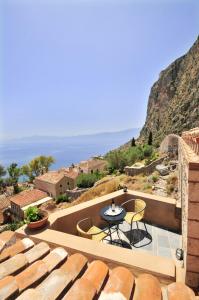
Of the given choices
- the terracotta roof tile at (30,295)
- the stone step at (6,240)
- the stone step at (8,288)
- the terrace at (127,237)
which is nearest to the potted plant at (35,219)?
the terrace at (127,237)

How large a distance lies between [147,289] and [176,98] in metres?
55.3

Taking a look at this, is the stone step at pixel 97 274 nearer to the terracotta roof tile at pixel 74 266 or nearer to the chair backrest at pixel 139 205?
the terracotta roof tile at pixel 74 266

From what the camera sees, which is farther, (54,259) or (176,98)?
(176,98)

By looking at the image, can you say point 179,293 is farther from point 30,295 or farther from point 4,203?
point 4,203

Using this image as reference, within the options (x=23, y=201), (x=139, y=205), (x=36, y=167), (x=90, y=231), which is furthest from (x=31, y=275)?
(x=36, y=167)

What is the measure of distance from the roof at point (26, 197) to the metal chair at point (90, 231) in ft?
88.8

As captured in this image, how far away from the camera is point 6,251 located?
249cm

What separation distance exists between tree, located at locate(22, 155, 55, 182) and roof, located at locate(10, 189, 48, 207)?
17.0 metres

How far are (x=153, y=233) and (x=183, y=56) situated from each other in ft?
206

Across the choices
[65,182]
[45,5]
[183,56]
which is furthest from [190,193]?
[183,56]

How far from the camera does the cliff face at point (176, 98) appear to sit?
1684 inches

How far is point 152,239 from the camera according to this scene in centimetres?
465

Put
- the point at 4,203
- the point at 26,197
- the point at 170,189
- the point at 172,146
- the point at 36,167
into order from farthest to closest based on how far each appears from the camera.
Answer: the point at 36,167, the point at 4,203, the point at 26,197, the point at 172,146, the point at 170,189

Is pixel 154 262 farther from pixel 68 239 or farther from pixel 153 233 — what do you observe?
pixel 153 233
